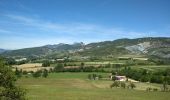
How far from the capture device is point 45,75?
535ft

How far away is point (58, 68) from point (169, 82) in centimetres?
7867

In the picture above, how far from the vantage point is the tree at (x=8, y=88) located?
97.8 ft

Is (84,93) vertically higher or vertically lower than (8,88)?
lower

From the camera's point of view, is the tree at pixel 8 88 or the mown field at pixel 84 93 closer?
the tree at pixel 8 88

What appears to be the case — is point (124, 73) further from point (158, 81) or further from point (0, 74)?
point (0, 74)

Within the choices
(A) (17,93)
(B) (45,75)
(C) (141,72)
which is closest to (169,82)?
(C) (141,72)

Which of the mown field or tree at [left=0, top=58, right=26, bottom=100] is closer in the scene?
tree at [left=0, top=58, right=26, bottom=100]

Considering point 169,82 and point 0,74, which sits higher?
point 0,74

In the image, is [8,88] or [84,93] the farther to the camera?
[84,93]

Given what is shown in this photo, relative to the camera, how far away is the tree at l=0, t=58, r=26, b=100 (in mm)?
29797

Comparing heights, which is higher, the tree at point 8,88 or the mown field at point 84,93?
the tree at point 8,88

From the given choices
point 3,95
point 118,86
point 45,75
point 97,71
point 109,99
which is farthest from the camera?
point 97,71

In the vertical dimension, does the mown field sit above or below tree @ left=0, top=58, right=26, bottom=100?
below

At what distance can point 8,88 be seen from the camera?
30.2m
